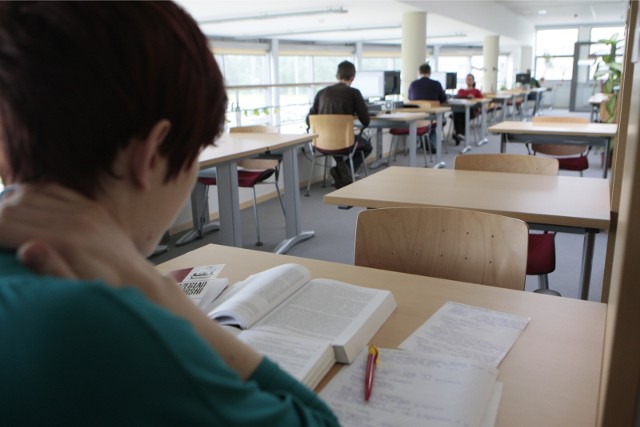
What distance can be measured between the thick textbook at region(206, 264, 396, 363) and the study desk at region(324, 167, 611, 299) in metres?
0.91

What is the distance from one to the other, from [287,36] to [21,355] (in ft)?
45.7

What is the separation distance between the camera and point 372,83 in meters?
7.39

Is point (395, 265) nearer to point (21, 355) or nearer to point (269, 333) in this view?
point (269, 333)

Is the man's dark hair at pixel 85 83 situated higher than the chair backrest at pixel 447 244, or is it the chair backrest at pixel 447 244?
the man's dark hair at pixel 85 83

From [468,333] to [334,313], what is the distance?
25cm

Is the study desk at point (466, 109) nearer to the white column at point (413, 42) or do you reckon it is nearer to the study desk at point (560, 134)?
the white column at point (413, 42)

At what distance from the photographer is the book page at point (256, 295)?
102cm

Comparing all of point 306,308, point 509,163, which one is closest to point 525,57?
point 509,163

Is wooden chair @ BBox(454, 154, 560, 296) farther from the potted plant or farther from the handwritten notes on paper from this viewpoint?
the potted plant

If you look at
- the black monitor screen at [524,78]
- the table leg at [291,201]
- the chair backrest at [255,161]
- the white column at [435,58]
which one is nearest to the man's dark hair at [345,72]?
the chair backrest at [255,161]

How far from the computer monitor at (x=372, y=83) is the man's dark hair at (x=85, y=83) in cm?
709

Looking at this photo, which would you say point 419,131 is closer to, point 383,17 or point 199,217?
point 199,217

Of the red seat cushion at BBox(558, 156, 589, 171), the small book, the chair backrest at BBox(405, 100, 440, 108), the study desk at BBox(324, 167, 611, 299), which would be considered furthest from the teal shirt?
the chair backrest at BBox(405, 100, 440, 108)

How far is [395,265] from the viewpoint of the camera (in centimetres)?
156
